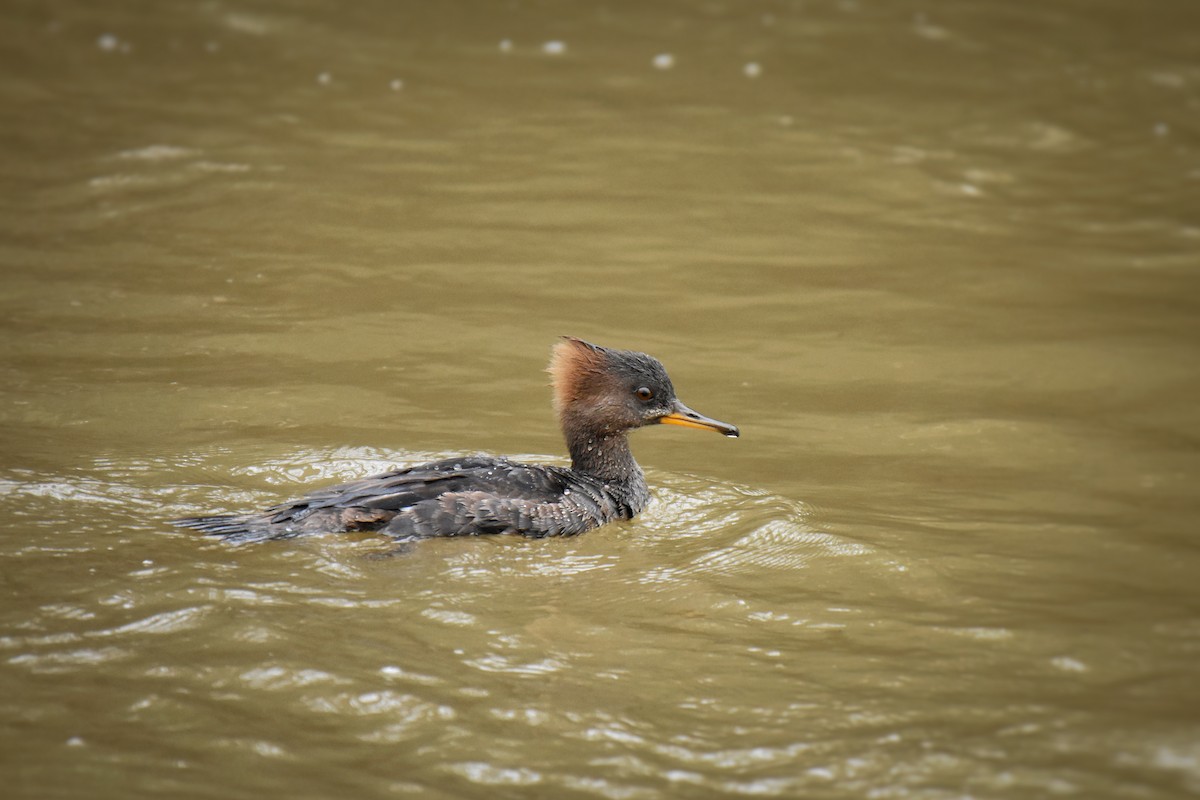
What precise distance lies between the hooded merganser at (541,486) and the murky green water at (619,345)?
0.49 ft

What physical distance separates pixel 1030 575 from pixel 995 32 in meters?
10.9

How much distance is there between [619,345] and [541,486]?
94.4 inches

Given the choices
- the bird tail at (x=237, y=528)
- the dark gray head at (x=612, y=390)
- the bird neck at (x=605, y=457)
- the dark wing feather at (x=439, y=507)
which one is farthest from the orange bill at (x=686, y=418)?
the bird tail at (x=237, y=528)

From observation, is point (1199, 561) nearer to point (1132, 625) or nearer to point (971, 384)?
point (1132, 625)

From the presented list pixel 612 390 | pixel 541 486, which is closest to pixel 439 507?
pixel 541 486

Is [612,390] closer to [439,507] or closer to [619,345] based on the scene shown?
[439,507]

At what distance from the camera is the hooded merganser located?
22.1 ft

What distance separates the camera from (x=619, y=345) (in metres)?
9.44

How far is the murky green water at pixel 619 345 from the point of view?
202 inches

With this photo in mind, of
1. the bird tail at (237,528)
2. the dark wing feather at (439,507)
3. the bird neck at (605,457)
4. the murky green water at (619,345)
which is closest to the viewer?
the murky green water at (619,345)

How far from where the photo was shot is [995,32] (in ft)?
52.2

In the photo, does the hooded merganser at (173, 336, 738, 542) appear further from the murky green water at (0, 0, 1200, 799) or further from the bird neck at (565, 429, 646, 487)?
the murky green water at (0, 0, 1200, 799)

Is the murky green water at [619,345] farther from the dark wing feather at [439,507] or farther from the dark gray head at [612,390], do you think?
the dark gray head at [612,390]

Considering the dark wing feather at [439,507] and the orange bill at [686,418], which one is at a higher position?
the orange bill at [686,418]
